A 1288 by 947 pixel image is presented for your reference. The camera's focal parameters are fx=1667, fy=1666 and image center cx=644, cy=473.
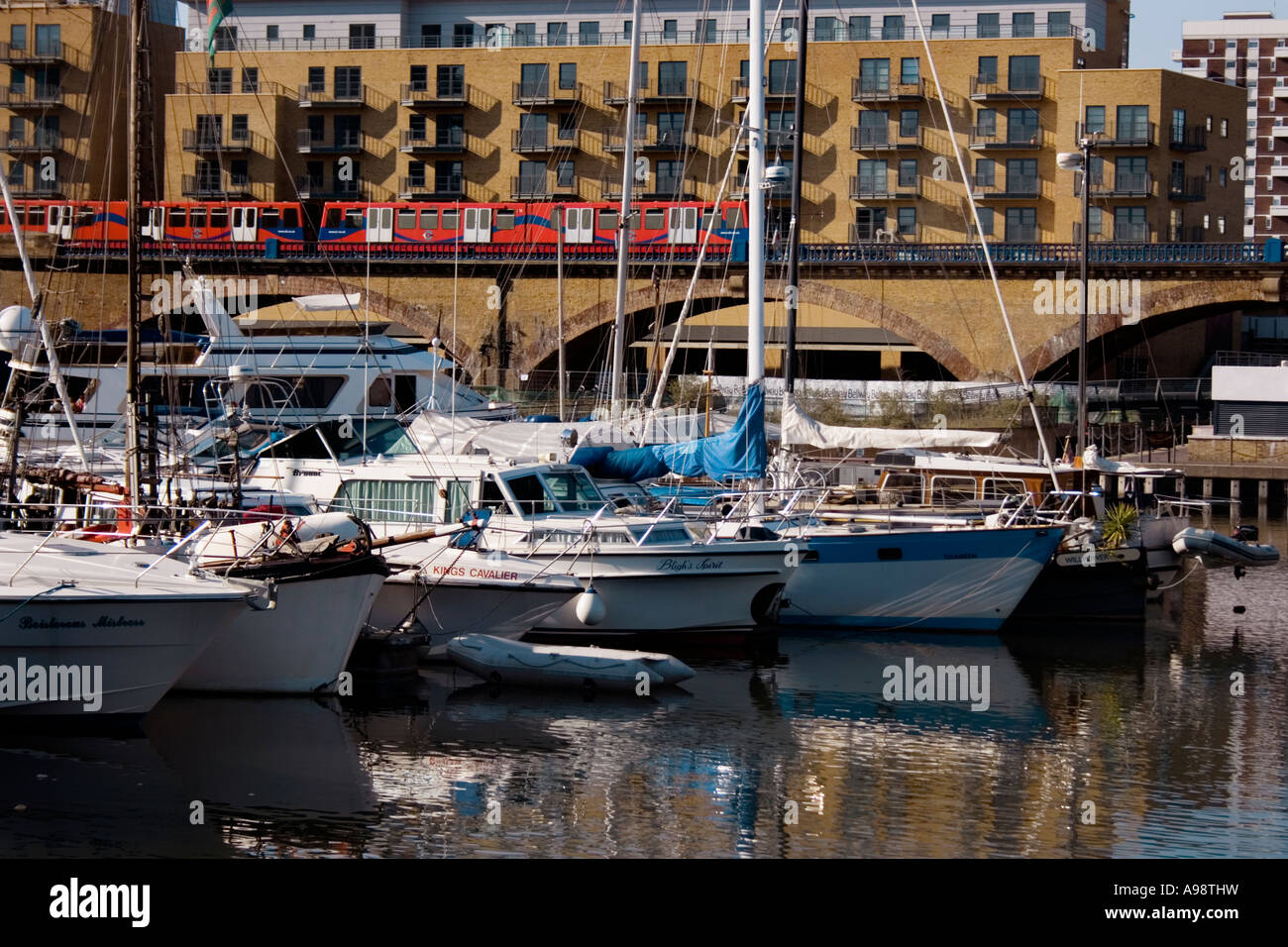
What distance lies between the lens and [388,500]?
2447 cm

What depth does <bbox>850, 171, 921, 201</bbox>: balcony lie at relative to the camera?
64750 mm

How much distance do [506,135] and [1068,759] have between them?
55136 mm

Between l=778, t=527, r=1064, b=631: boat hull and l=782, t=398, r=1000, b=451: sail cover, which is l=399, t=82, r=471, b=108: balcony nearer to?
l=782, t=398, r=1000, b=451: sail cover

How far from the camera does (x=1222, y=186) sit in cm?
6719

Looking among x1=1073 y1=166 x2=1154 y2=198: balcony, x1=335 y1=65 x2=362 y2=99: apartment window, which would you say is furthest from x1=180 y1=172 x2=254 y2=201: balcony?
x1=1073 y1=166 x2=1154 y2=198: balcony

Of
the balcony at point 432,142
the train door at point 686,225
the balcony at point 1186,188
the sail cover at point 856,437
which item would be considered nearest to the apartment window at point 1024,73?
the balcony at point 1186,188

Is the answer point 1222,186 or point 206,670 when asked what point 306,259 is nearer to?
point 1222,186

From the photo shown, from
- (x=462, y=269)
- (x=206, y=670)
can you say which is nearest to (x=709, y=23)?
(x=462, y=269)

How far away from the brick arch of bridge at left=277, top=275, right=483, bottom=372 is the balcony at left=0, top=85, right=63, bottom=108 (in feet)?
52.6

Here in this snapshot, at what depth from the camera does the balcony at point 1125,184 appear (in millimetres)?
62156

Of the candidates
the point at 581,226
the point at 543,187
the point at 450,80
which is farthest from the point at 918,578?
the point at 450,80

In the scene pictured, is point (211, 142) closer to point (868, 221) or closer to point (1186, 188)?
point (868, 221)

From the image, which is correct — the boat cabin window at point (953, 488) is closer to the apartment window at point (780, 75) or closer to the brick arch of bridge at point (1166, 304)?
the brick arch of bridge at point (1166, 304)

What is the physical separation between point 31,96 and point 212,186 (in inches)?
371
